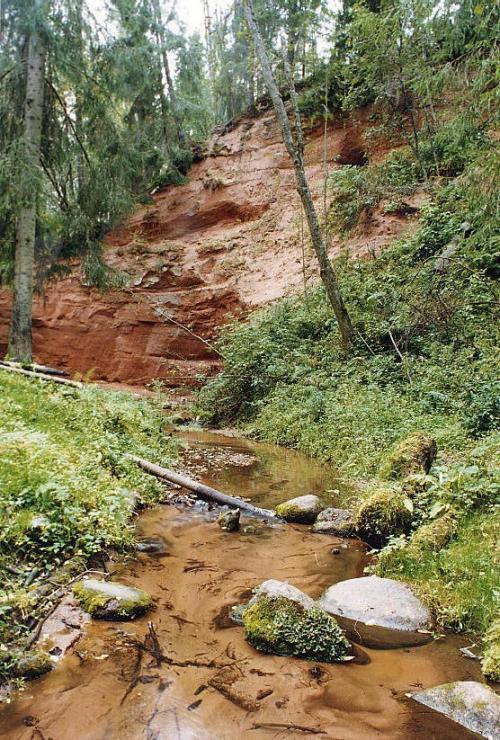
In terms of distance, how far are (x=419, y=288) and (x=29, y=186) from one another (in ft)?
30.2

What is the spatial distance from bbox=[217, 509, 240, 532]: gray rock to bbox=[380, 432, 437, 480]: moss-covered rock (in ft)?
5.47

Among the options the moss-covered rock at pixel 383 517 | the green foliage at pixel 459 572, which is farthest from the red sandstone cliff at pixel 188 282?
the green foliage at pixel 459 572

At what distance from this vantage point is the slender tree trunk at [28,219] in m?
11.8

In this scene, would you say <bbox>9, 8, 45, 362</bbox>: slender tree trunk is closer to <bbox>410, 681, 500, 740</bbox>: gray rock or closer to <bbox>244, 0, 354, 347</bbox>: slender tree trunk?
<bbox>244, 0, 354, 347</bbox>: slender tree trunk

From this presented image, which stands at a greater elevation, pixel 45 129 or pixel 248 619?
pixel 45 129

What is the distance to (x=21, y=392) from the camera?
22.5ft

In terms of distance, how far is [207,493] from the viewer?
565cm

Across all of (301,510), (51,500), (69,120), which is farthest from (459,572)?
(69,120)

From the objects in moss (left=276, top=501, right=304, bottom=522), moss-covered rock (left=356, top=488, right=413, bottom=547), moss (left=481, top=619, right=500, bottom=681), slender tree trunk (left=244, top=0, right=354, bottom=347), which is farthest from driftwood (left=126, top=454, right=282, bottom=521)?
slender tree trunk (left=244, top=0, right=354, bottom=347)

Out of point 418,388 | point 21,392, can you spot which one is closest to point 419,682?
point 21,392

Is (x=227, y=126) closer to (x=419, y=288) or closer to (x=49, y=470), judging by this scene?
(x=419, y=288)

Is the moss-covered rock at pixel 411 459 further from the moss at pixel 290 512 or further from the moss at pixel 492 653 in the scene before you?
the moss at pixel 492 653

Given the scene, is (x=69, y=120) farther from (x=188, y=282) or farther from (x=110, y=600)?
(x=110, y=600)

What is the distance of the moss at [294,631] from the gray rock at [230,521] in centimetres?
176
